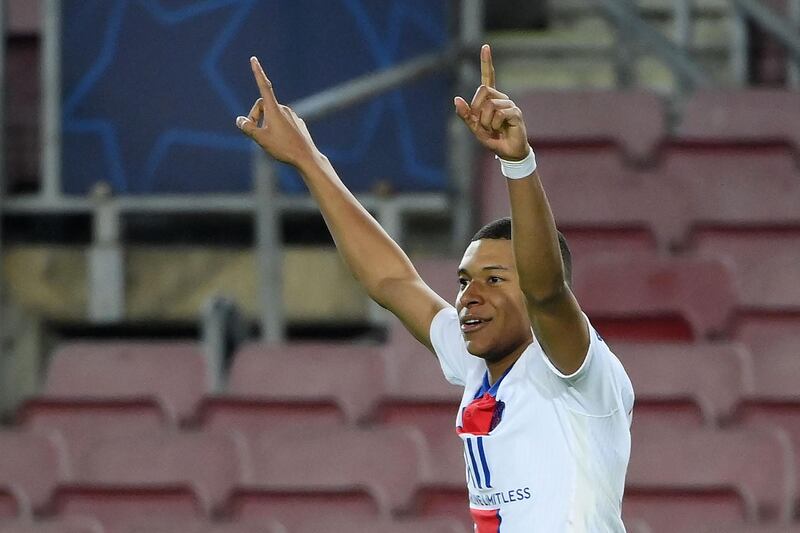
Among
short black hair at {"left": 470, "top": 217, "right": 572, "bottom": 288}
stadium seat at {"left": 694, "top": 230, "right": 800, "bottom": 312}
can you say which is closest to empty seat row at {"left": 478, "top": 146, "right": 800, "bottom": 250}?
stadium seat at {"left": 694, "top": 230, "right": 800, "bottom": 312}

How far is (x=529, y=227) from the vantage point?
7.79ft

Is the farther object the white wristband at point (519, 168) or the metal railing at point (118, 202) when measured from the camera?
the metal railing at point (118, 202)

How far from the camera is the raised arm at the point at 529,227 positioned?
2346mm

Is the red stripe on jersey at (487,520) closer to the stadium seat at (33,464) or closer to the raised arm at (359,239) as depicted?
the raised arm at (359,239)

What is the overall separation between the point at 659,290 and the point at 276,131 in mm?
2052

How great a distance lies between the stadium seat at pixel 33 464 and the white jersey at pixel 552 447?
236 centimetres

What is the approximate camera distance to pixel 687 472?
14.0 feet

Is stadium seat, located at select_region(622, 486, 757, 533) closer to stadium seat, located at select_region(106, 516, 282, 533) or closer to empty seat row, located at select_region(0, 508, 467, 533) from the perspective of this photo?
empty seat row, located at select_region(0, 508, 467, 533)

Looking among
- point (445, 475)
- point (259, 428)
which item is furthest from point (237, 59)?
point (445, 475)

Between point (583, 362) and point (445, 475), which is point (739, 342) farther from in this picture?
point (583, 362)

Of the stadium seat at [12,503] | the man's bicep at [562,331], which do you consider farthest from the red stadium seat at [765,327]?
the man's bicep at [562,331]

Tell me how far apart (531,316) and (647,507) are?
1.90m

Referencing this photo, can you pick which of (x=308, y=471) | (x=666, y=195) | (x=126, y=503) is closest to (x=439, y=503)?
(x=308, y=471)

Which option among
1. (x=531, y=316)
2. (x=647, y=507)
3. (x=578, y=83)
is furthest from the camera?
(x=578, y=83)
